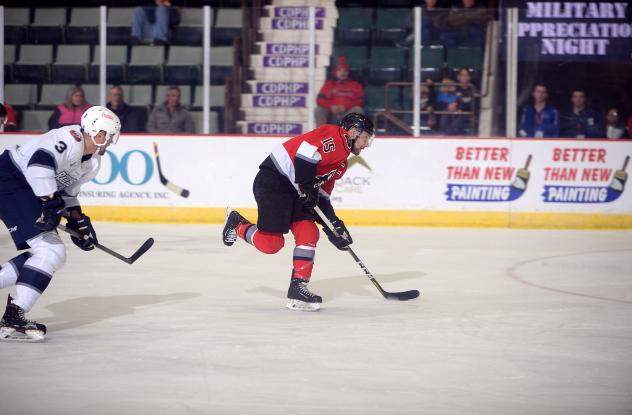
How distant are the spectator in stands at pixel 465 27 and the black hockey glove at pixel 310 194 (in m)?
4.61

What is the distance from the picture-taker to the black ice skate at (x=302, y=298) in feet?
17.9

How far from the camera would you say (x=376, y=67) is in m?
9.89

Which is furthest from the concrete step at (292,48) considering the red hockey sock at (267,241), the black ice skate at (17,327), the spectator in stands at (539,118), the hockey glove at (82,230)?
the black ice skate at (17,327)

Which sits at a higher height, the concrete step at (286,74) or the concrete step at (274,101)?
the concrete step at (286,74)

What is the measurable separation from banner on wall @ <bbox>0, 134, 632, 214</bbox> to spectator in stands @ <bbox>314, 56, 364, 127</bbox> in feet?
1.39

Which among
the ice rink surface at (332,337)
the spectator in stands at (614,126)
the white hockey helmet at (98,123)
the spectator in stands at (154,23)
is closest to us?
the ice rink surface at (332,337)

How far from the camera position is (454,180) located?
984 cm

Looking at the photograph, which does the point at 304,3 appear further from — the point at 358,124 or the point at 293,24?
the point at 358,124

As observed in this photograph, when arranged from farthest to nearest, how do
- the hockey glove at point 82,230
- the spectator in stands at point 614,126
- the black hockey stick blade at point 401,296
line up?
the spectator in stands at point 614,126
the black hockey stick blade at point 401,296
the hockey glove at point 82,230

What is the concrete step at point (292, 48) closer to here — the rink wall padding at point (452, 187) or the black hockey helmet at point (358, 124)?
the rink wall padding at point (452, 187)

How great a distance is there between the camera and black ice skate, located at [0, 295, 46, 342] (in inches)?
177

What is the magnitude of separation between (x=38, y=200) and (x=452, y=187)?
5.76 meters

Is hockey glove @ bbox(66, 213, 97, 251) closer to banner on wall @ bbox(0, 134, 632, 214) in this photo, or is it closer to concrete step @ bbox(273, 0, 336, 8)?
banner on wall @ bbox(0, 134, 632, 214)

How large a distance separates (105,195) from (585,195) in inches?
177
